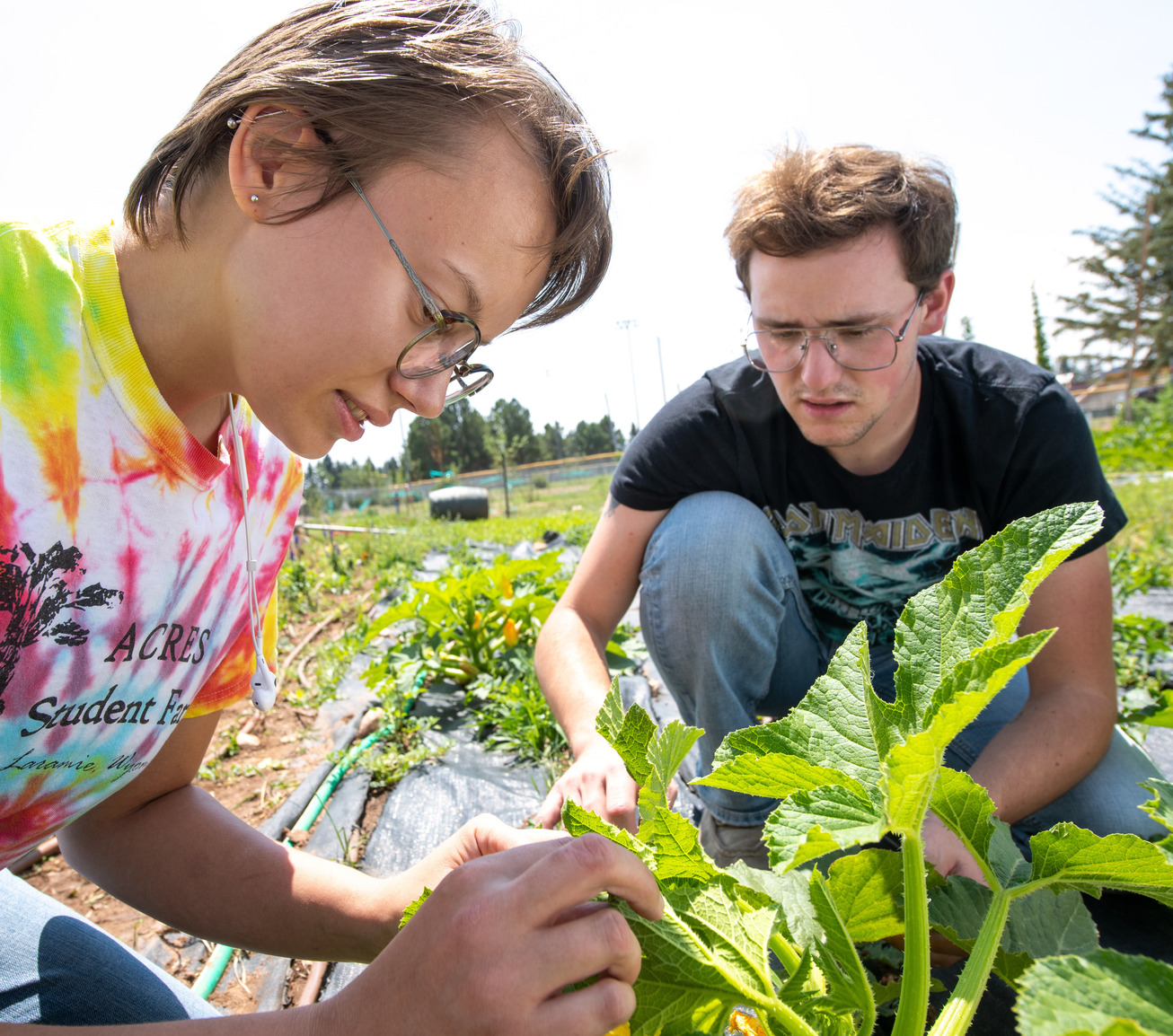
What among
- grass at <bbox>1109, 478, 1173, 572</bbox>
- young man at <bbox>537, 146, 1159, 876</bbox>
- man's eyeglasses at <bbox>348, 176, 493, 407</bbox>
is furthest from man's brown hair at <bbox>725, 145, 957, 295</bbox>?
grass at <bbox>1109, 478, 1173, 572</bbox>

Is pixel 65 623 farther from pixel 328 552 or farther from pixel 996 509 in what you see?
pixel 328 552

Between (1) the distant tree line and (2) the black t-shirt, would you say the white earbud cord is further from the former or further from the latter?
(1) the distant tree line

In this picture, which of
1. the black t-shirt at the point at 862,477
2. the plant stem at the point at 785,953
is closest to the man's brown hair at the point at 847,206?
the black t-shirt at the point at 862,477

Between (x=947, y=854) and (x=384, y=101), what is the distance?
1.34m

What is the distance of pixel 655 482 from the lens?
187cm

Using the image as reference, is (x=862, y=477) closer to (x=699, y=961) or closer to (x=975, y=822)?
(x=975, y=822)

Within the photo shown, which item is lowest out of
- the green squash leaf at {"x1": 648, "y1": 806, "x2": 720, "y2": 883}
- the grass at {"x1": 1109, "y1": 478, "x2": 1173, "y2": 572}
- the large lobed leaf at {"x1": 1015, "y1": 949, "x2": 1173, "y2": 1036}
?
the grass at {"x1": 1109, "y1": 478, "x2": 1173, "y2": 572}

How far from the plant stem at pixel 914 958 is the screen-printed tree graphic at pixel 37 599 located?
3.41 feet

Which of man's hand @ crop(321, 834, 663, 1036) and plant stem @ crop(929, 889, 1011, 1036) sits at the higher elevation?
man's hand @ crop(321, 834, 663, 1036)

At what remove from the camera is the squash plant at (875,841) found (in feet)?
1.99

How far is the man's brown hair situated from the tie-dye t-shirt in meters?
1.27

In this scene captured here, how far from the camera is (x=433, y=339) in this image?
1.09 meters

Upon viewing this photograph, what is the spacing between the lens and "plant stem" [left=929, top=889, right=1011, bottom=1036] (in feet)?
2.07

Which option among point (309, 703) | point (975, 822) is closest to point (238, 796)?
point (309, 703)
